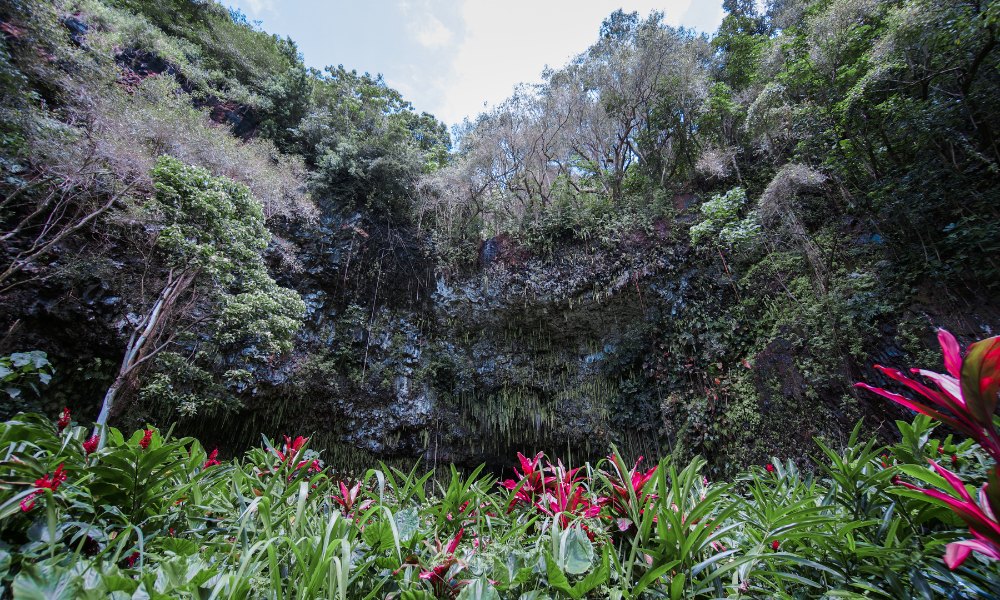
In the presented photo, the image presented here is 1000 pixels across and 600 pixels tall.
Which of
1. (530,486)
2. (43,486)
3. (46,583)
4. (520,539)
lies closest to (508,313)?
(530,486)

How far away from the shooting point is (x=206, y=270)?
128 inches

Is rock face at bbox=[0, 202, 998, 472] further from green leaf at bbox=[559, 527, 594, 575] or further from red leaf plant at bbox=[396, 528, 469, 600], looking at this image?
red leaf plant at bbox=[396, 528, 469, 600]

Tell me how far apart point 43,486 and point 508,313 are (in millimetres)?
5462

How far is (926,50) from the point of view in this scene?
279 cm

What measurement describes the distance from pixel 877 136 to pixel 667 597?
4.97 m

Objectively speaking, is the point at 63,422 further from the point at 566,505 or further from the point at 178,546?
the point at 566,505

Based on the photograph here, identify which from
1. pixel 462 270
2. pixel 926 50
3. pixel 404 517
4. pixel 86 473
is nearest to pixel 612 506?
pixel 404 517

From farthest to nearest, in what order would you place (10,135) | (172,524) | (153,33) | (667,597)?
1. (153,33)
2. (10,135)
3. (172,524)
4. (667,597)

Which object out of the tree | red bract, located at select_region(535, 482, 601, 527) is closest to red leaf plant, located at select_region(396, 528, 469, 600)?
red bract, located at select_region(535, 482, 601, 527)

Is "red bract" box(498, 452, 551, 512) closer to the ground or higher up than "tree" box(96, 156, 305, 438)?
closer to the ground

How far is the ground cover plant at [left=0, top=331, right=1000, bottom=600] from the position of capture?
0.51 meters

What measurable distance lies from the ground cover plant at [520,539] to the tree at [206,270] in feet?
9.70

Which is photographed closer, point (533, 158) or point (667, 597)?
point (667, 597)

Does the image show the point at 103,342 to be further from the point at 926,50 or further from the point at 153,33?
the point at 926,50
